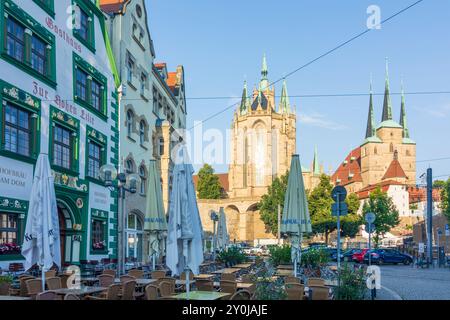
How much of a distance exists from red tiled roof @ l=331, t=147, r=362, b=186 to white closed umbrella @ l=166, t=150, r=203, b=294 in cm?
14235

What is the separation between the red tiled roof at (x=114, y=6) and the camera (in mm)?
26680

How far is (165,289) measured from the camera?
11094mm

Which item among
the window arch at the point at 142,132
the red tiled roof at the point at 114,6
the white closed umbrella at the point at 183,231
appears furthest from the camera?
the window arch at the point at 142,132

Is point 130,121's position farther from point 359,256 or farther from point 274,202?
point 274,202

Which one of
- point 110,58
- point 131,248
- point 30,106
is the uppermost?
point 110,58

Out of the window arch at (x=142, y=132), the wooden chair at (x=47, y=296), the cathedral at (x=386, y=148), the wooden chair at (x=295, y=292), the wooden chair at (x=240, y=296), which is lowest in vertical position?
the wooden chair at (x=295, y=292)

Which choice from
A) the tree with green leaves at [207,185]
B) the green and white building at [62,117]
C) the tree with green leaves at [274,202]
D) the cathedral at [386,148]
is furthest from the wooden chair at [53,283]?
the cathedral at [386,148]

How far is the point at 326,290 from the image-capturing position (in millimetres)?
10844

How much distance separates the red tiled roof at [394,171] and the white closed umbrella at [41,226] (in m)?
128

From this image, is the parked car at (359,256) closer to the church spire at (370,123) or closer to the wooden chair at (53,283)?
the wooden chair at (53,283)

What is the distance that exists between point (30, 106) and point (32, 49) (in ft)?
6.65

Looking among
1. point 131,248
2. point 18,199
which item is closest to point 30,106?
point 18,199

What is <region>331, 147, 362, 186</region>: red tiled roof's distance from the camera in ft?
497
